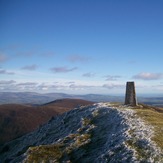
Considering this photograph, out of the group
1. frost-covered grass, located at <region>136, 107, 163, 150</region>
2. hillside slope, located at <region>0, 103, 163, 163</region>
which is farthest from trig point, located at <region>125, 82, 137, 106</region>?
frost-covered grass, located at <region>136, 107, 163, 150</region>

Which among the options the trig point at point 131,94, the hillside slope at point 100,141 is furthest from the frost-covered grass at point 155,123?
the trig point at point 131,94

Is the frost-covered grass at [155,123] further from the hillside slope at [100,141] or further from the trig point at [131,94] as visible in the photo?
the trig point at [131,94]

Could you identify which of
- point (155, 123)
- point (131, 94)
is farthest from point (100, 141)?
point (131, 94)

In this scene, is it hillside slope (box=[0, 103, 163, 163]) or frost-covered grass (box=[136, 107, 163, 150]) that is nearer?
hillside slope (box=[0, 103, 163, 163])

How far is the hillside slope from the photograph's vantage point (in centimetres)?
3984

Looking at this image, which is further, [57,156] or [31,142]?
[31,142]

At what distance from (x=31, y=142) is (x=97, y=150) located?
32.5 metres

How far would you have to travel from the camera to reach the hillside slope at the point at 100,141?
39.8m

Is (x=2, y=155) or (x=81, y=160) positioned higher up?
(x=81, y=160)

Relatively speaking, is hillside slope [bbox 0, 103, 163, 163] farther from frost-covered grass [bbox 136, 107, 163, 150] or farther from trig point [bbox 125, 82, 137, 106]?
trig point [bbox 125, 82, 137, 106]

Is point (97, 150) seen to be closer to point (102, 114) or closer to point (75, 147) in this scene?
point (75, 147)

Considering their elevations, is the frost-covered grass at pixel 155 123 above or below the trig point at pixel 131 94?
below

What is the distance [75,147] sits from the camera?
1953 inches

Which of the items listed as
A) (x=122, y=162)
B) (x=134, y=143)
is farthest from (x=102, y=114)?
(x=122, y=162)
